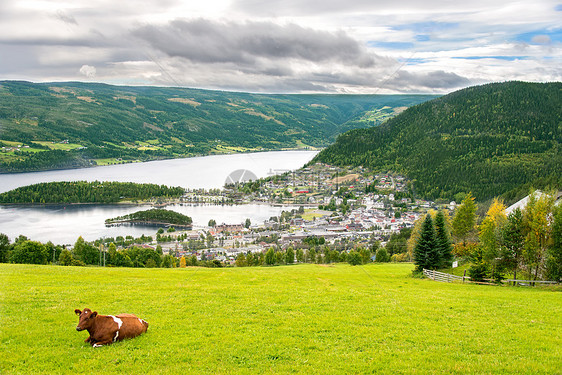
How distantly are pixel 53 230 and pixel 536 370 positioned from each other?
249 ft

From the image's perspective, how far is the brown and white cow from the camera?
22.9 feet

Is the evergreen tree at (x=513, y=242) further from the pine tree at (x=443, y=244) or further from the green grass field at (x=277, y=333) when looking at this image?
the green grass field at (x=277, y=333)

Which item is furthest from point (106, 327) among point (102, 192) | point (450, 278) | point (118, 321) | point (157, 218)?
point (102, 192)

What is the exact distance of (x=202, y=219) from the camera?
90625mm

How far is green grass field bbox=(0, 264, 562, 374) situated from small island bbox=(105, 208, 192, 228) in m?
75.9

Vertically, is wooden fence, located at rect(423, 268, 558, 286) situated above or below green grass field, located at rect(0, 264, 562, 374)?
below

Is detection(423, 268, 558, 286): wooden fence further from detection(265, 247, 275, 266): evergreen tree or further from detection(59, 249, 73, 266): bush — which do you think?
detection(59, 249, 73, 266): bush

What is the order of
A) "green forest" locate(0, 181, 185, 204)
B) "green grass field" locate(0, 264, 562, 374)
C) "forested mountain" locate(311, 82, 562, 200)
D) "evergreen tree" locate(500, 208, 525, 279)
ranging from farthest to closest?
"forested mountain" locate(311, 82, 562, 200) < "green forest" locate(0, 181, 185, 204) < "evergreen tree" locate(500, 208, 525, 279) < "green grass field" locate(0, 264, 562, 374)

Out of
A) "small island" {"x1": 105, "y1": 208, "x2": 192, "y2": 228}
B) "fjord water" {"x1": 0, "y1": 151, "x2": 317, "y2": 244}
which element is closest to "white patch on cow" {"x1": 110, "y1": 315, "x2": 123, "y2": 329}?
"fjord water" {"x1": 0, "y1": 151, "x2": 317, "y2": 244}

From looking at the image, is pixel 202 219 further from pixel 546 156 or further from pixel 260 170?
pixel 546 156

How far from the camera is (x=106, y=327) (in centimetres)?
718

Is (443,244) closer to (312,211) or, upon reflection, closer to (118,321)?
(118,321)

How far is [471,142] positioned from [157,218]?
107367 millimetres

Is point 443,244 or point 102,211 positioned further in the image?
point 102,211
